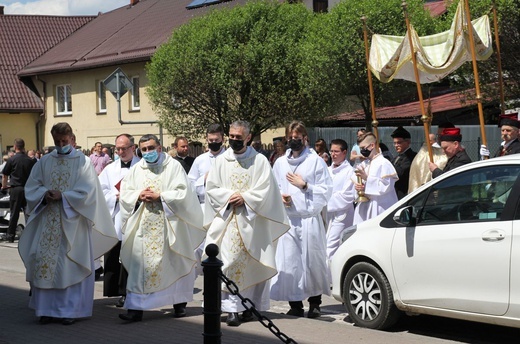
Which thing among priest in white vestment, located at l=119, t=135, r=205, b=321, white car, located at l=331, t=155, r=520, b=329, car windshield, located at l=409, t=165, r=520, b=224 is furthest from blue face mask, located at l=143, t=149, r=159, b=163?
car windshield, located at l=409, t=165, r=520, b=224

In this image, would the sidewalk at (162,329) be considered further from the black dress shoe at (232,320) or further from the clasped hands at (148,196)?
the clasped hands at (148,196)

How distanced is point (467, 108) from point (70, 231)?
22.3m

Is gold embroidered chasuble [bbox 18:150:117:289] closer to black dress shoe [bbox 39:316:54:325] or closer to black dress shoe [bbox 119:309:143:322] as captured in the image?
Answer: black dress shoe [bbox 39:316:54:325]

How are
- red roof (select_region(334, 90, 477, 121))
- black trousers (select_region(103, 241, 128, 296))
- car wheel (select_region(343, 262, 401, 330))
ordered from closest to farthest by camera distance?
car wheel (select_region(343, 262, 401, 330))
black trousers (select_region(103, 241, 128, 296))
red roof (select_region(334, 90, 477, 121))

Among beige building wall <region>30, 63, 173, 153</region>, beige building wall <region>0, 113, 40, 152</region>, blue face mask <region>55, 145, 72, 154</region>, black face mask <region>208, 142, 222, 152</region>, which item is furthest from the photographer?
beige building wall <region>0, 113, 40, 152</region>

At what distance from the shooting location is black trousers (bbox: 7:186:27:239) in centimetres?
1958

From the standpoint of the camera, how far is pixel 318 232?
10.7 metres

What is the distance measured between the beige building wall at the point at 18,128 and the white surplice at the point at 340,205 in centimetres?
3771

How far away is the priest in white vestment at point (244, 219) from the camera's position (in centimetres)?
984

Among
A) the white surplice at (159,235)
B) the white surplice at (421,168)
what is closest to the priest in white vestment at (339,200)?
the white surplice at (421,168)

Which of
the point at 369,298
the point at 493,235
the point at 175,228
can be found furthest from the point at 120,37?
the point at 493,235


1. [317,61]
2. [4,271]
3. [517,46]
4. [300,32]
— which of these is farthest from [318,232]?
[300,32]

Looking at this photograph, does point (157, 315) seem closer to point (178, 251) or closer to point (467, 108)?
point (178, 251)

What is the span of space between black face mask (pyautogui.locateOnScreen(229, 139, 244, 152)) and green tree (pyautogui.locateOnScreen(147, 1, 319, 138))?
21653mm
